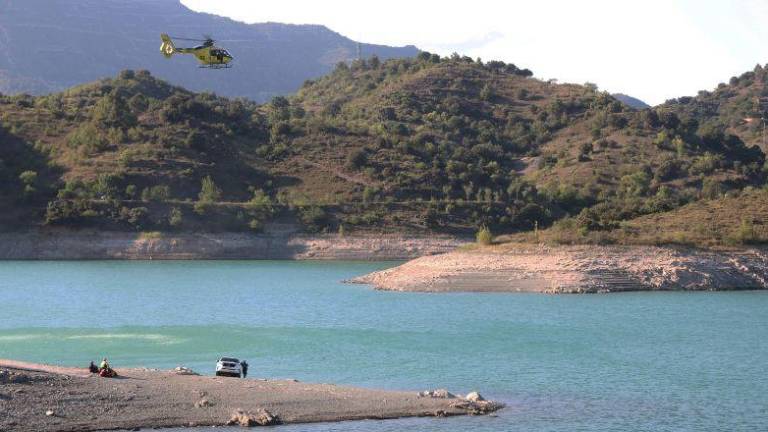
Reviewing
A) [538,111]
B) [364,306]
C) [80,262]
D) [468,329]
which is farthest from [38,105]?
[468,329]

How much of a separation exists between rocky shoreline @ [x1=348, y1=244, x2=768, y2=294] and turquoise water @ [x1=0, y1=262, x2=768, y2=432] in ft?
6.45

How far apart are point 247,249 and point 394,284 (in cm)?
3108

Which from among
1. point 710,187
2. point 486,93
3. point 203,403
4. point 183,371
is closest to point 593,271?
point 183,371

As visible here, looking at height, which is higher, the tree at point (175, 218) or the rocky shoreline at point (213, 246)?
the tree at point (175, 218)

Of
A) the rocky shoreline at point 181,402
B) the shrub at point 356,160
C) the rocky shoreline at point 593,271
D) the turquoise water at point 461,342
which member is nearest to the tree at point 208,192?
the shrub at point 356,160

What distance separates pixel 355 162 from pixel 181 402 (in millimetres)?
80918

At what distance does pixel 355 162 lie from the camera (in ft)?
349

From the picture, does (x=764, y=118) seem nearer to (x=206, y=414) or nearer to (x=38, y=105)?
(x=38, y=105)

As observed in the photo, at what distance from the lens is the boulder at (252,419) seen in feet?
81.7

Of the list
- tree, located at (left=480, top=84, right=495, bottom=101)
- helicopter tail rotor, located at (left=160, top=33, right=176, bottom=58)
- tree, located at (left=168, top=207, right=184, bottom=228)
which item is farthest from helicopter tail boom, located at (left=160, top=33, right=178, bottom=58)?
tree, located at (left=480, top=84, right=495, bottom=101)

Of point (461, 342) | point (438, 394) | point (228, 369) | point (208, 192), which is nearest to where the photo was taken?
point (438, 394)

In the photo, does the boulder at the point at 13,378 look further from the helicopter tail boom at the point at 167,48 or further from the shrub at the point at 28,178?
the shrub at the point at 28,178

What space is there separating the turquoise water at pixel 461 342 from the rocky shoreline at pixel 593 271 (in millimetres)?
1967

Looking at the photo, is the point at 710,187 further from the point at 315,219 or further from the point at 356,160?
the point at 315,219
